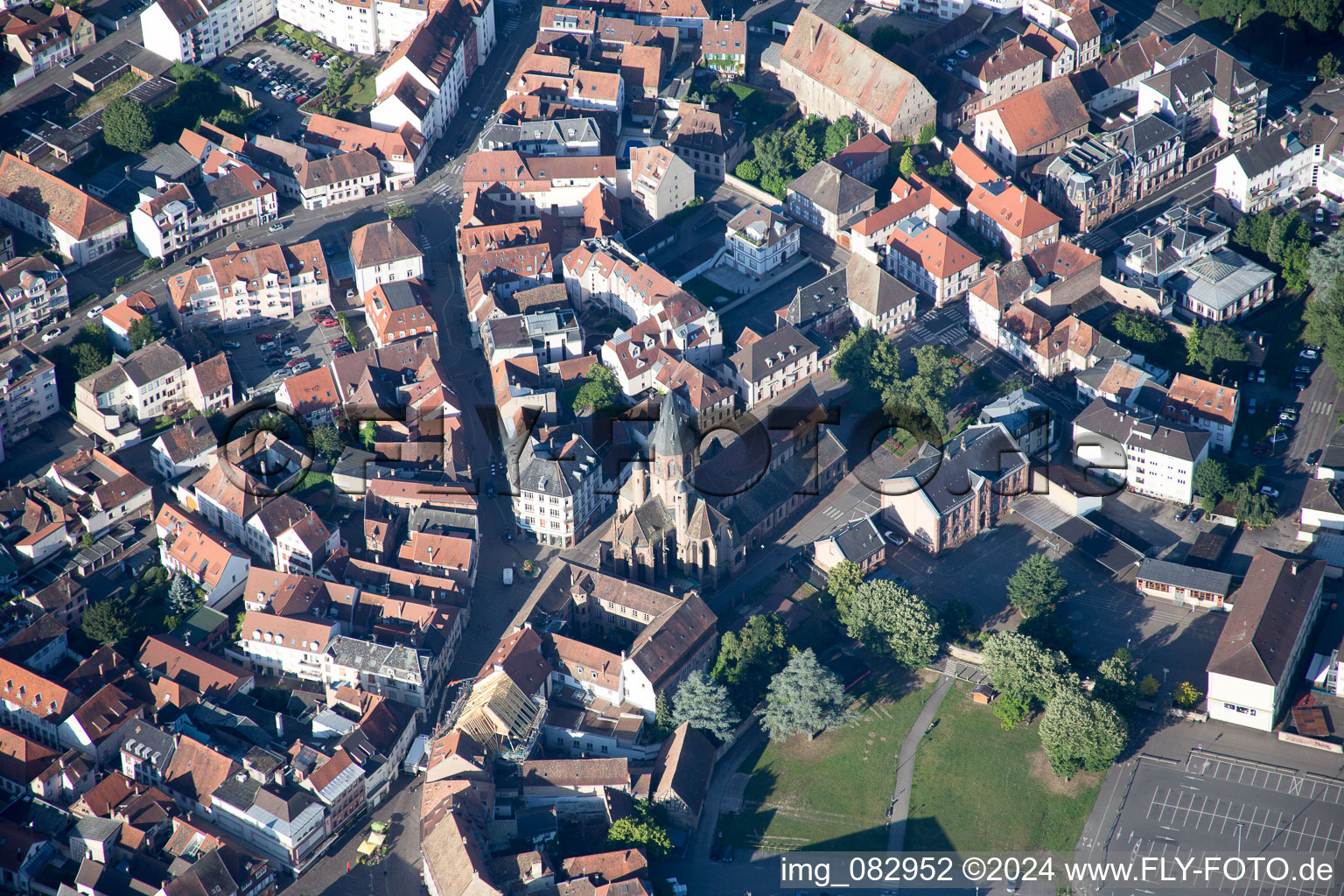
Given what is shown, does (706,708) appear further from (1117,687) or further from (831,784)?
(1117,687)

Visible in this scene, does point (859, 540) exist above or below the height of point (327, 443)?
below

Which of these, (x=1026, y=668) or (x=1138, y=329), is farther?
(x=1138, y=329)

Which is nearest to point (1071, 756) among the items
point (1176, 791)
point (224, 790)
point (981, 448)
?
point (1176, 791)

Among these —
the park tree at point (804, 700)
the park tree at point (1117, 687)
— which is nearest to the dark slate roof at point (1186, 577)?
the park tree at point (1117, 687)

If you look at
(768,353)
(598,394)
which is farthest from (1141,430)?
(598,394)

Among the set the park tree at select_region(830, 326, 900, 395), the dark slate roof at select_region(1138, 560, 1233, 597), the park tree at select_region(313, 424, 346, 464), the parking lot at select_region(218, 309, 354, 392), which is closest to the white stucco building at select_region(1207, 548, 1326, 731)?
the dark slate roof at select_region(1138, 560, 1233, 597)

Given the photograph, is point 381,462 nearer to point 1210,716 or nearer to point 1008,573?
point 1008,573
